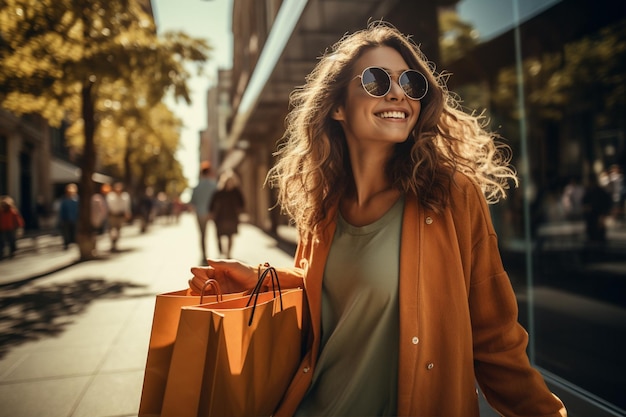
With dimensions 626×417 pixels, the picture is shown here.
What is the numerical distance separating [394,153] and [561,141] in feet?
32.4

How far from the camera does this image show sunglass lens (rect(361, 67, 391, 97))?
173cm

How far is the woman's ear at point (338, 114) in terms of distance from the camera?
1.97 meters

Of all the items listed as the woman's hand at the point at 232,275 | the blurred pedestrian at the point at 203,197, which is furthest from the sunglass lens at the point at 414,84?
the blurred pedestrian at the point at 203,197

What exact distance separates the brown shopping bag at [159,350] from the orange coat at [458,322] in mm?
394

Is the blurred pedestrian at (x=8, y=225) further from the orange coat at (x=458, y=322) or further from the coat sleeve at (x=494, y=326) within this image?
the coat sleeve at (x=494, y=326)

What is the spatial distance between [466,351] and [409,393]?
0.22 metres

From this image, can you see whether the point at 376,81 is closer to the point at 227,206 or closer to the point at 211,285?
the point at 211,285

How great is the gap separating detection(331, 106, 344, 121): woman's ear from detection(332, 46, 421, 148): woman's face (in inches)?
2.9

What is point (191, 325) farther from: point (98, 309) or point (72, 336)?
point (98, 309)

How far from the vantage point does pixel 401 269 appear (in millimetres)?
1544

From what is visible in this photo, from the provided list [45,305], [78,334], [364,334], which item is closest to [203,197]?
[45,305]

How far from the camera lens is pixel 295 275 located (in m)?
1.89

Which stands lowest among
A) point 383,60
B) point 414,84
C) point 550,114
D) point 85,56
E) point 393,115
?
point 393,115

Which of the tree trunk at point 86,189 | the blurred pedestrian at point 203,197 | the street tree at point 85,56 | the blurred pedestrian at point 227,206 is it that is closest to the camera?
the street tree at point 85,56
